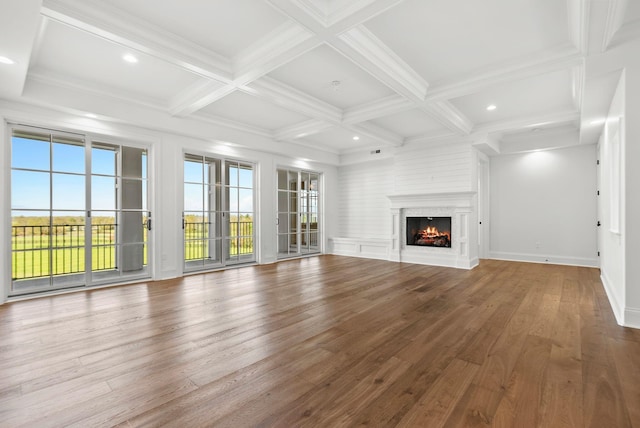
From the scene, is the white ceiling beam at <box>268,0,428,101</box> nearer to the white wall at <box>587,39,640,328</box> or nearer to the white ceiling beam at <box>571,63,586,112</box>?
the white ceiling beam at <box>571,63,586,112</box>

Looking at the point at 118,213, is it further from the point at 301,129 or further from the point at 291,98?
the point at 301,129

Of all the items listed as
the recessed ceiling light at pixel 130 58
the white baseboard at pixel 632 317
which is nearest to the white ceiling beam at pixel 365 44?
the recessed ceiling light at pixel 130 58

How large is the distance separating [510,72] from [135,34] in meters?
4.03

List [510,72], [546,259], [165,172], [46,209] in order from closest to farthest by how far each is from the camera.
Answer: [510,72], [46,209], [165,172], [546,259]

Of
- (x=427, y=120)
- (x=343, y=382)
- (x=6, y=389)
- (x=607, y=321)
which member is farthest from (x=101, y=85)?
(x=607, y=321)

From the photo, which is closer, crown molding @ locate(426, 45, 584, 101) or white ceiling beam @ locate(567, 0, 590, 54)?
white ceiling beam @ locate(567, 0, 590, 54)

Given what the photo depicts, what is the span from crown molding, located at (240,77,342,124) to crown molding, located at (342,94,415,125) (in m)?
0.19

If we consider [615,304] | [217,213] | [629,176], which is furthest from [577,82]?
[217,213]

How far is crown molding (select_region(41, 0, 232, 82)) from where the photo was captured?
8.23 ft

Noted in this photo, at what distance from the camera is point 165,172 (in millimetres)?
5328

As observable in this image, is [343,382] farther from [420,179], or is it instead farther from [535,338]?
[420,179]

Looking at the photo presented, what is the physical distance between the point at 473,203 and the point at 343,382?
5500 millimetres

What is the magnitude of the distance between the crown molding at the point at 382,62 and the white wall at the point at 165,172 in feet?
11.7

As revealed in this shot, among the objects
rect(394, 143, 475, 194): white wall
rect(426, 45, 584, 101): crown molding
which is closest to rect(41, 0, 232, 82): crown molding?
rect(426, 45, 584, 101): crown molding
